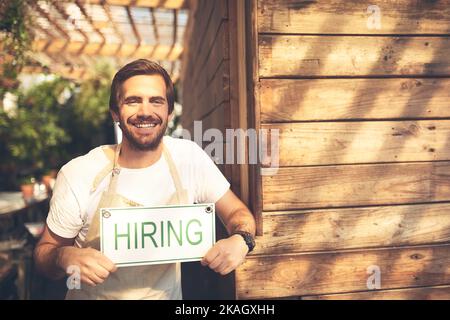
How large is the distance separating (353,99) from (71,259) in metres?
1.42

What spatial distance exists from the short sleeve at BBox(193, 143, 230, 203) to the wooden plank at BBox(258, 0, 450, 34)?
64 cm

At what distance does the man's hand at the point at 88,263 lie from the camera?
1.42 m

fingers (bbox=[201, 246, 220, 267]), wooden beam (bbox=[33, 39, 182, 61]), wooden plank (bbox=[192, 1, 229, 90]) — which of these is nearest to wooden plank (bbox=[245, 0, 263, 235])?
wooden plank (bbox=[192, 1, 229, 90])

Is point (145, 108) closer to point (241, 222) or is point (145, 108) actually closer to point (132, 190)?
point (132, 190)

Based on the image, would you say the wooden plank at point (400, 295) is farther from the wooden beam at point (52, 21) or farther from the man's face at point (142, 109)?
the wooden beam at point (52, 21)

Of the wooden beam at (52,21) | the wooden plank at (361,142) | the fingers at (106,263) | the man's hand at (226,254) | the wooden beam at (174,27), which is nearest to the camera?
the fingers at (106,263)

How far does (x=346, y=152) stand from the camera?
5.47 ft

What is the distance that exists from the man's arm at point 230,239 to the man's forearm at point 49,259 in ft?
2.00

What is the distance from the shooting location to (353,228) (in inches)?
66.9

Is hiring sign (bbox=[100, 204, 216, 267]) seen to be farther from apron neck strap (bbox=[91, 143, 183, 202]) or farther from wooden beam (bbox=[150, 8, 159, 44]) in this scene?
wooden beam (bbox=[150, 8, 159, 44])

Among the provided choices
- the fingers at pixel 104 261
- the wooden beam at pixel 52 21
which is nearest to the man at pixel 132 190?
the fingers at pixel 104 261

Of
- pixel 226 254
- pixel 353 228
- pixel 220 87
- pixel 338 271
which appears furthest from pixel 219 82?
pixel 338 271

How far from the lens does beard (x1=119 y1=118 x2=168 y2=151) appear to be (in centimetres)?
149

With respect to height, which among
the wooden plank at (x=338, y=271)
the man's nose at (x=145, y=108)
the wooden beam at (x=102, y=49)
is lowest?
the wooden plank at (x=338, y=271)
